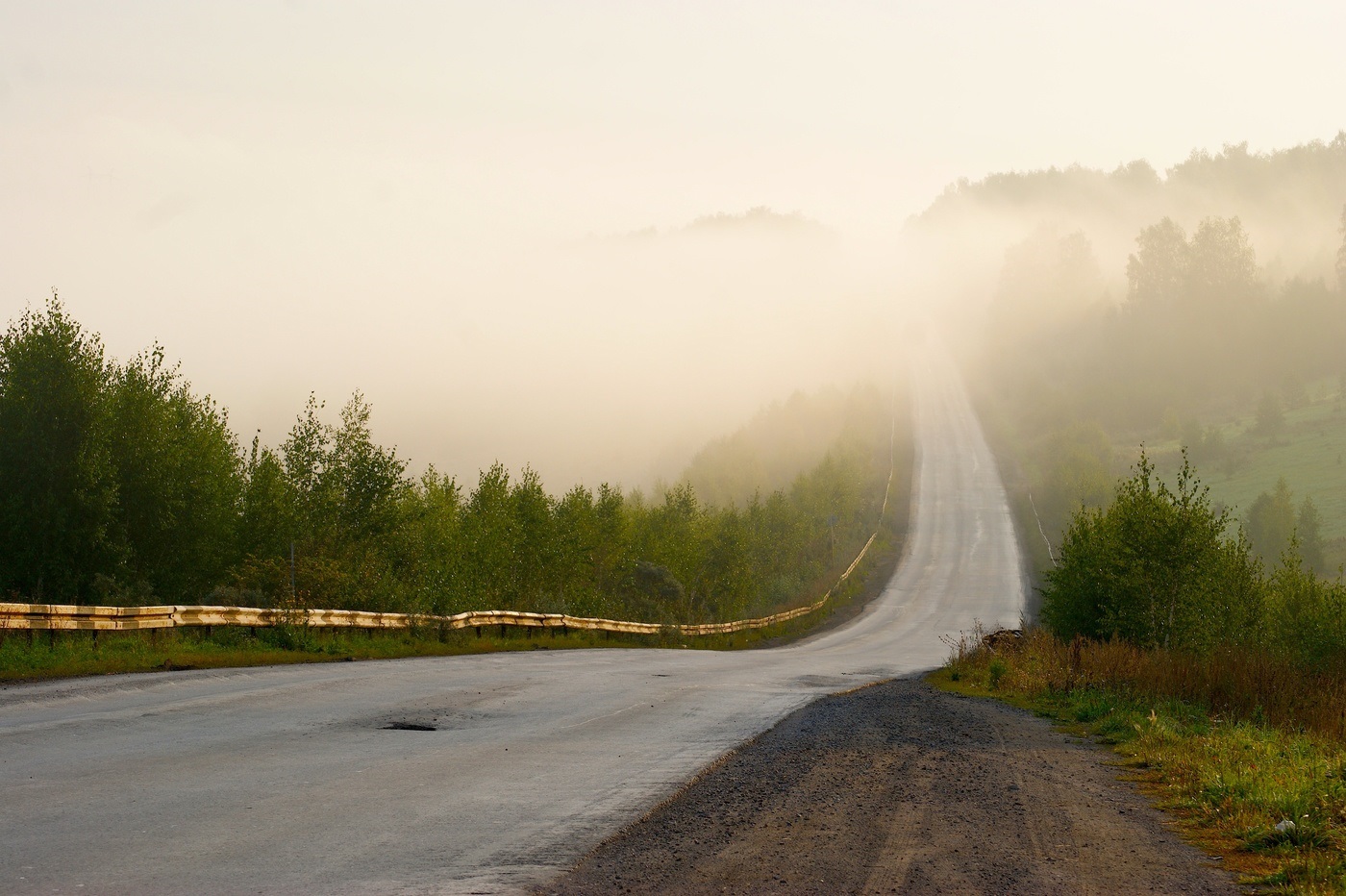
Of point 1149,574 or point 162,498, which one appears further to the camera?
point 162,498

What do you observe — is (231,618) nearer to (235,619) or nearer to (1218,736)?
(235,619)

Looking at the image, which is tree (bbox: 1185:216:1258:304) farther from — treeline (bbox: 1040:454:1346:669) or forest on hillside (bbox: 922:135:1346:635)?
treeline (bbox: 1040:454:1346:669)

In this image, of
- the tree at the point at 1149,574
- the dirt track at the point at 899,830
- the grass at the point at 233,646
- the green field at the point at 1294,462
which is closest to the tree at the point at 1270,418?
the green field at the point at 1294,462

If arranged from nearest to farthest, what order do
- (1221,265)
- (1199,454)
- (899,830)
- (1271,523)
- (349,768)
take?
(899,830), (349,768), (1271,523), (1199,454), (1221,265)

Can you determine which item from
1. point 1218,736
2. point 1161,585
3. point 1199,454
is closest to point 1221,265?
point 1199,454

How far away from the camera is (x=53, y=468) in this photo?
1708 inches

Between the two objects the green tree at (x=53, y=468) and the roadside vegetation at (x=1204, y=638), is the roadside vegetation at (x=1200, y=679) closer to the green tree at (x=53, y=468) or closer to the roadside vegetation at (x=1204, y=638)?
the roadside vegetation at (x=1204, y=638)

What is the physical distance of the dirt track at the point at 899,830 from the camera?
7496mm

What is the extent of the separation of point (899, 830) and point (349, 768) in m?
5.71

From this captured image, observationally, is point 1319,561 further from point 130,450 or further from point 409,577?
point 130,450

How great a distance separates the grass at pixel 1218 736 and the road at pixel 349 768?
4954 mm

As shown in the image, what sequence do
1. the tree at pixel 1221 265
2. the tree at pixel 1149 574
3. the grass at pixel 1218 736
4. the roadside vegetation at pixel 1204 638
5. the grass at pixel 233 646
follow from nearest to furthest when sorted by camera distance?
the grass at pixel 1218 736 < the roadside vegetation at pixel 1204 638 < the grass at pixel 233 646 < the tree at pixel 1149 574 < the tree at pixel 1221 265

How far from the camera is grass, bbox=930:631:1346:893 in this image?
29.1 feet

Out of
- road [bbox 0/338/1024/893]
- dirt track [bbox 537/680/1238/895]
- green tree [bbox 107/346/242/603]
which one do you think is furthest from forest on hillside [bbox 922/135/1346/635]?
green tree [bbox 107/346/242/603]
